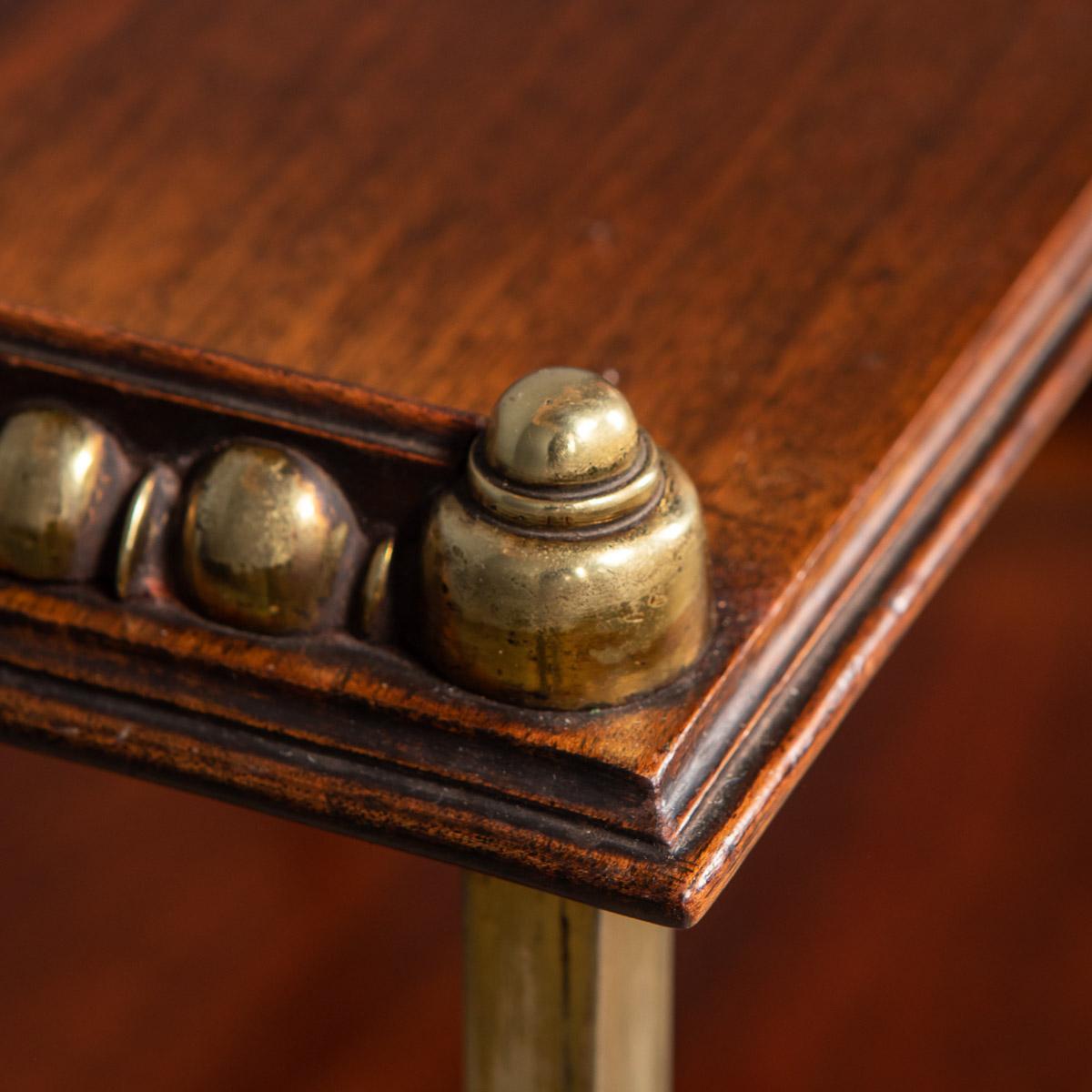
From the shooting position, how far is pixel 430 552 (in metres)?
0.45

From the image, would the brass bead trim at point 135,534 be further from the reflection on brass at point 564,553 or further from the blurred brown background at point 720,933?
the blurred brown background at point 720,933

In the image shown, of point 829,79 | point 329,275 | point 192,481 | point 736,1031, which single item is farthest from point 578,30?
point 736,1031

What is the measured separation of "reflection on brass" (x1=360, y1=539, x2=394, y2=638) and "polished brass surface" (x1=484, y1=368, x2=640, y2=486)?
0.05 m

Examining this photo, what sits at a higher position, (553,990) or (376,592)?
(376,592)

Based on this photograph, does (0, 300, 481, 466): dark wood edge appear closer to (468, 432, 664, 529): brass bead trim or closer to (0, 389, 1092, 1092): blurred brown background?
(468, 432, 664, 529): brass bead trim

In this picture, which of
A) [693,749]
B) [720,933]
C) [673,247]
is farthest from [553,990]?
[720,933]

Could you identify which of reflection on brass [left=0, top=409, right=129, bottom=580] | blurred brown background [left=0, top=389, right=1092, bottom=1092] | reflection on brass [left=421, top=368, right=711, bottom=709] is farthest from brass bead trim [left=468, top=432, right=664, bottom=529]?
blurred brown background [left=0, top=389, right=1092, bottom=1092]

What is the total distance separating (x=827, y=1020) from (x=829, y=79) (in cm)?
58

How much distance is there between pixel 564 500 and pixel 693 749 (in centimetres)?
7

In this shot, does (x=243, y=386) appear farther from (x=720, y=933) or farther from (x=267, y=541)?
(x=720, y=933)

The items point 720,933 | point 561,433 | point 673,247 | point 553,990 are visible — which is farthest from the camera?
point 720,933

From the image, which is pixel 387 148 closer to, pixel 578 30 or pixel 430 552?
pixel 578 30

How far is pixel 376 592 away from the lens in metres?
0.47

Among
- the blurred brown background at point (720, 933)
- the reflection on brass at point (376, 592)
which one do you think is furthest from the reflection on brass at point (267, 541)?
the blurred brown background at point (720, 933)
